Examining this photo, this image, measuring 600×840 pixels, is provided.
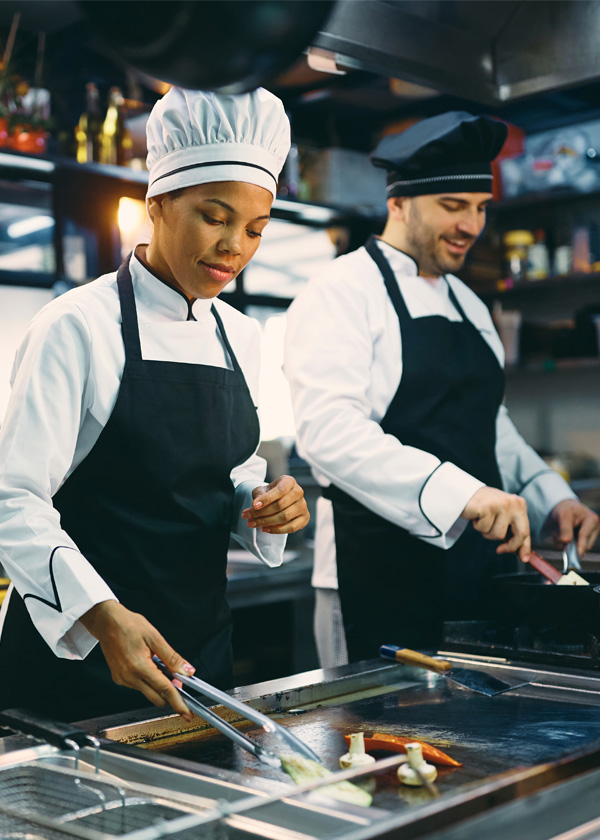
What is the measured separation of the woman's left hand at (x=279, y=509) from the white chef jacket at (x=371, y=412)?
367 millimetres

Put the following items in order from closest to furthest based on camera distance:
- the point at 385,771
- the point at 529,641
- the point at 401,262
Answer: the point at 385,771, the point at 529,641, the point at 401,262

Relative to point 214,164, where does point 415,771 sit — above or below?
below

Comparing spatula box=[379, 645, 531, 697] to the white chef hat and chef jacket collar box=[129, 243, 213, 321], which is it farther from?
the white chef hat

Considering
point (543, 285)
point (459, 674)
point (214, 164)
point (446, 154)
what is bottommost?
point (459, 674)

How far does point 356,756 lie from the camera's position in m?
1.06

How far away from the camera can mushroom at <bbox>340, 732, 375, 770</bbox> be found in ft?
3.44

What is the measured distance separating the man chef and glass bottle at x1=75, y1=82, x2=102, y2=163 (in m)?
1.89

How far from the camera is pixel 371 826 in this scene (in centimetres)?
81

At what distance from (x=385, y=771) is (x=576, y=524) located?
113cm

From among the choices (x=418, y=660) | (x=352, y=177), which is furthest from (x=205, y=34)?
(x=352, y=177)

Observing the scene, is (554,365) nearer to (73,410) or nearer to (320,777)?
(73,410)

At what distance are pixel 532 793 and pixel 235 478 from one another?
841mm

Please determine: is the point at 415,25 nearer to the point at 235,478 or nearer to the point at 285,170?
the point at 235,478

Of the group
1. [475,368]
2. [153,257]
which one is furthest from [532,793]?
[475,368]
